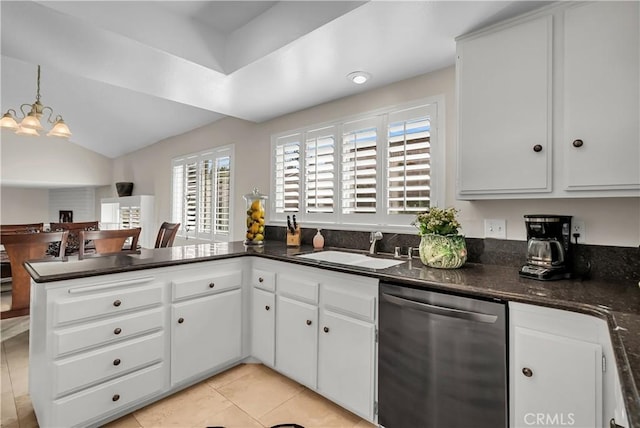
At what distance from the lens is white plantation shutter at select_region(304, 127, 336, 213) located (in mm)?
2779

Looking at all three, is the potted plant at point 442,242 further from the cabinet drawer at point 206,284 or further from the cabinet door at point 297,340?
the cabinet drawer at point 206,284

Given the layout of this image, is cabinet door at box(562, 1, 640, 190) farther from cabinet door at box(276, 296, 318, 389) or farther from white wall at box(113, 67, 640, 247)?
cabinet door at box(276, 296, 318, 389)

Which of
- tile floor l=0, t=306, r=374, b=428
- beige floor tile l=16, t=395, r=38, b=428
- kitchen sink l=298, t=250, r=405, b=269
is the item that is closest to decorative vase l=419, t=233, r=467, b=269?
kitchen sink l=298, t=250, r=405, b=269

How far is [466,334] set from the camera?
1.37 m

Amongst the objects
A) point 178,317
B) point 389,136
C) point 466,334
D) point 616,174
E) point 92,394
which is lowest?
point 92,394

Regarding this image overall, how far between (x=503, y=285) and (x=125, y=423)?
7.20ft

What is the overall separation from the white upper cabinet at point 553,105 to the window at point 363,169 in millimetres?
407

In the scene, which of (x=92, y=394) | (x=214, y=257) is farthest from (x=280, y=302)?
(x=92, y=394)

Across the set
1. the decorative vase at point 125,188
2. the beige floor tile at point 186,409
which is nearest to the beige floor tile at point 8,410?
the beige floor tile at point 186,409

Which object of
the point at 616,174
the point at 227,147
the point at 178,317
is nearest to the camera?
the point at 616,174

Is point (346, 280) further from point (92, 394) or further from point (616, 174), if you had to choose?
point (92, 394)

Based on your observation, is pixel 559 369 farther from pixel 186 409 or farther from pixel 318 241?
pixel 186 409

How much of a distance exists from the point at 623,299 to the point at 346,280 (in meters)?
1.20

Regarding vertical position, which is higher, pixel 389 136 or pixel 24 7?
pixel 24 7
